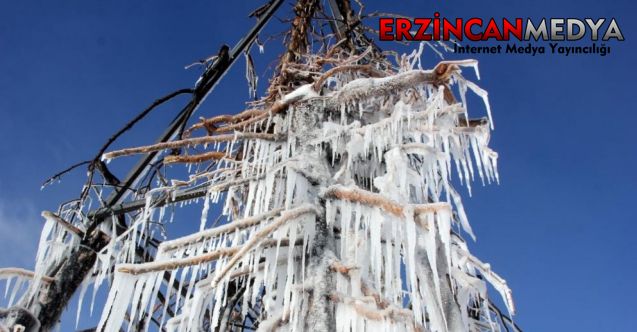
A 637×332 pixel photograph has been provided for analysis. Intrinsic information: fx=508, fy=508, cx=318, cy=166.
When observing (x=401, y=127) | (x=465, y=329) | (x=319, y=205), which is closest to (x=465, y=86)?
(x=401, y=127)

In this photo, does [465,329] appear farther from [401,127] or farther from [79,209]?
[79,209]

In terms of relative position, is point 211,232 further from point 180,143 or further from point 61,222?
point 61,222

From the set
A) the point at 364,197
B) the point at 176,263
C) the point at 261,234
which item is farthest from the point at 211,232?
the point at 364,197

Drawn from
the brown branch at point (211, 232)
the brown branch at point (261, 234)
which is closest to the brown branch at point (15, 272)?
the brown branch at point (211, 232)

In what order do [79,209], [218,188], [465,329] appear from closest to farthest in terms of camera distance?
1. [465,329]
2. [218,188]
3. [79,209]

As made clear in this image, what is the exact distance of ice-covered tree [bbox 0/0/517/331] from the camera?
10.2 feet

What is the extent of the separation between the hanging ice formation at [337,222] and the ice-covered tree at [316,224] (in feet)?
0.03

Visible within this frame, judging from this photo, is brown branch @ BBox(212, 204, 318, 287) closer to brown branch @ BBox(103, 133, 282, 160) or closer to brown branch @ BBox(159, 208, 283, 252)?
brown branch @ BBox(159, 208, 283, 252)

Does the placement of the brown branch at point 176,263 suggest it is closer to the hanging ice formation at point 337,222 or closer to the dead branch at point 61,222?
the hanging ice formation at point 337,222

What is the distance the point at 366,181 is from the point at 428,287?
1.27 metres

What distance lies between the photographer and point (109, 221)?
5324 millimetres

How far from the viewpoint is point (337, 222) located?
3.67m

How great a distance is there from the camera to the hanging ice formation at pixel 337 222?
3076 millimetres

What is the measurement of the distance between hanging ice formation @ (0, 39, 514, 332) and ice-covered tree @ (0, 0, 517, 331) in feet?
0.03
